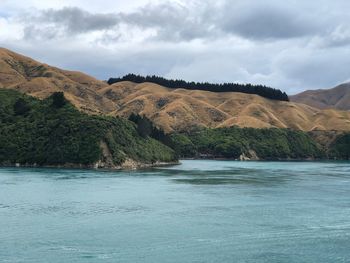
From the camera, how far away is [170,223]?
5641 centimetres

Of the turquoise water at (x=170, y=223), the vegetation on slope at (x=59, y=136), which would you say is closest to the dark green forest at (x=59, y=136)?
the vegetation on slope at (x=59, y=136)

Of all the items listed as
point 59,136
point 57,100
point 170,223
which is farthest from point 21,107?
point 170,223

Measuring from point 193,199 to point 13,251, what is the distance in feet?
124

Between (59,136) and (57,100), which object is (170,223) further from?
(57,100)

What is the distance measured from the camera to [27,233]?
49.6 meters

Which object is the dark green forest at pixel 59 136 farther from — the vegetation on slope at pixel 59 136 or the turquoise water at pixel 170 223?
the turquoise water at pixel 170 223

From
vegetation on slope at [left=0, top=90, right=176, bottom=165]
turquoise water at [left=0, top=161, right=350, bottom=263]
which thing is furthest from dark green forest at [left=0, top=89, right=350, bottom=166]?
turquoise water at [left=0, top=161, right=350, bottom=263]

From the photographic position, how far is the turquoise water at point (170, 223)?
1688 inches

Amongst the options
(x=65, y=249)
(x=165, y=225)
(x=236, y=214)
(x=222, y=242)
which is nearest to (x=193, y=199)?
(x=236, y=214)

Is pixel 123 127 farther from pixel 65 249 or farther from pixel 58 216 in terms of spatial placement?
pixel 65 249

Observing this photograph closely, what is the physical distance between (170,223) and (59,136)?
317 ft

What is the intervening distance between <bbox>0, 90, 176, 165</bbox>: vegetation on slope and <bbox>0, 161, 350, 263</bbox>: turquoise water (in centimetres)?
4810

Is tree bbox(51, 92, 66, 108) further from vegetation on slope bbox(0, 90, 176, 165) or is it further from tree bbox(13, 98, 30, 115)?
tree bbox(13, 98, 30, 115)

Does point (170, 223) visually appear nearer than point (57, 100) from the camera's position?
Yes
